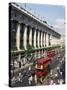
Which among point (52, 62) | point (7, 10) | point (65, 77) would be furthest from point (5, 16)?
point (65, 77)

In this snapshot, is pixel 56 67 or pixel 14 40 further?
pixel 56 67

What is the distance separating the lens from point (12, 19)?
237 cm

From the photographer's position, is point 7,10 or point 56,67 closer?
point 7,10

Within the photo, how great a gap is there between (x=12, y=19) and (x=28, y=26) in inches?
6.1

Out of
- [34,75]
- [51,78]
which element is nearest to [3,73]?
[34,75]

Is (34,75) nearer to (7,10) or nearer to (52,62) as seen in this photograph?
(52,62)

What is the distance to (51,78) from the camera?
2.54 meters

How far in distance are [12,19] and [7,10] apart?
82mm

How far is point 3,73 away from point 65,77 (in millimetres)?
544

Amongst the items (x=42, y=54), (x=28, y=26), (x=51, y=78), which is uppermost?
(x=28, y=26)

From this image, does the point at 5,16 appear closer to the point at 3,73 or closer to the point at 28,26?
the point at 28,26

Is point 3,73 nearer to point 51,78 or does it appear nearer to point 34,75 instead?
point 34,75

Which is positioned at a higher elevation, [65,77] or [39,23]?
[39,23]

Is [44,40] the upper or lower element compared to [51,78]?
upper
